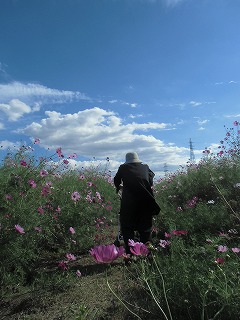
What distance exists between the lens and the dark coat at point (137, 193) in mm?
Answer: 5332

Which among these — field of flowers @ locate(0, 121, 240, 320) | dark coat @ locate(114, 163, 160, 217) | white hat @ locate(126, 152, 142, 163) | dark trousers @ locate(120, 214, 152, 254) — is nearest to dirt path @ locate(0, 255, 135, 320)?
field of flowers @ locate(0, 121, 240, 320)

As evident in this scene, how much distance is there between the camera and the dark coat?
5332 mm

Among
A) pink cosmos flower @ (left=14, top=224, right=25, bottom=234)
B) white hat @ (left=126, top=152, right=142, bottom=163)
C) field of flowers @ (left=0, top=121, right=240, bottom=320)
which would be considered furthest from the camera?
white hat @ (left=126, top=152, right=142, bottom=163)

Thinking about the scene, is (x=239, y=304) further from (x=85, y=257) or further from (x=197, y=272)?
(x=85, y=257)

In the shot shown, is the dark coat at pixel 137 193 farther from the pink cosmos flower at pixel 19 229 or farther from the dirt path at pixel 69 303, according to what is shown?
the pink cosmos flower at pixel 19 229

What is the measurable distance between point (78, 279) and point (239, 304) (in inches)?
97.0

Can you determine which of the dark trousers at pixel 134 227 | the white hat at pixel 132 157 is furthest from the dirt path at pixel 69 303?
the white hat at pixel 132 157

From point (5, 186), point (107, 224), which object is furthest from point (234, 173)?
point (5, 186)

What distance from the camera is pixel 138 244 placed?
2.38 metres

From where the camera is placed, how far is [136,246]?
92.9 inches

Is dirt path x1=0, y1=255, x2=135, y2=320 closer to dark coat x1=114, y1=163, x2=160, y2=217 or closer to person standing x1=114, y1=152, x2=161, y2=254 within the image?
person standing x1=114, y1=152, x2=161, y2=254

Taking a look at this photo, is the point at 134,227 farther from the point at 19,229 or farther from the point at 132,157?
the point at 19,229

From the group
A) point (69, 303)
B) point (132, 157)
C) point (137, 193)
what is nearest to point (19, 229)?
point (69, 303)

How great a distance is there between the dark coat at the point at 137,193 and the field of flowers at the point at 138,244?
48 cm
